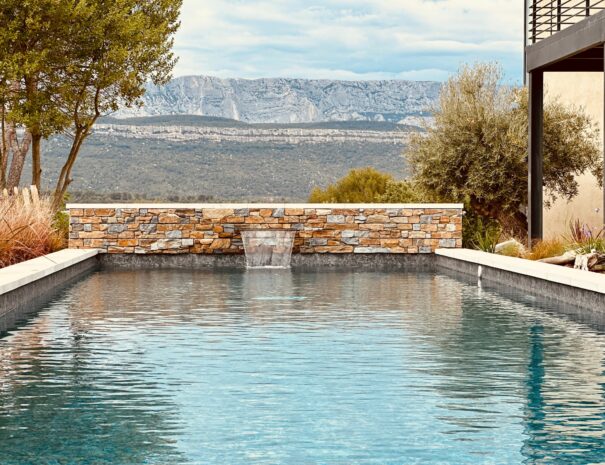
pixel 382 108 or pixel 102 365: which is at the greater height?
pixel 382 108

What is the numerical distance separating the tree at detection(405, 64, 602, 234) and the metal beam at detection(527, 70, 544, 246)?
8.95 ft

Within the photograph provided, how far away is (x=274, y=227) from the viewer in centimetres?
1967

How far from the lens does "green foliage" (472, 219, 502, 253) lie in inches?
759

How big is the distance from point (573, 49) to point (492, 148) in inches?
223

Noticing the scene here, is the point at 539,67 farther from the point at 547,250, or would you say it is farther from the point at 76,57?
the point at 76,57

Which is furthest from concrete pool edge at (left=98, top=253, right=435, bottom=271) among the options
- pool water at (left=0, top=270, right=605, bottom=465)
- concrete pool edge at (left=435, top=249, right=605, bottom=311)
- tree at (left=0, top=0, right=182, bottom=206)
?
pool water at (left=0, top=270, right=605, bottom=465)

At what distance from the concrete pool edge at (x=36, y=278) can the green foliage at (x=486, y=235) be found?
7021mm

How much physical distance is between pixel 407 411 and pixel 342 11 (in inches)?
2707

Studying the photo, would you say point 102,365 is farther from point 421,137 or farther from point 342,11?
point 342,11

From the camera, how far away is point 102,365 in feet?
25.8

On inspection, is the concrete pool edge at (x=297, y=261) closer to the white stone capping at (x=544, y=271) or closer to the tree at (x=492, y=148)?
the tree at (x=492, y=148)

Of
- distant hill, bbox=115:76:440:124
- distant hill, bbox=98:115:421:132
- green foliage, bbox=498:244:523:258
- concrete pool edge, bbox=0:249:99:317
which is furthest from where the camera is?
distant hill, bbox=115:76:440:124

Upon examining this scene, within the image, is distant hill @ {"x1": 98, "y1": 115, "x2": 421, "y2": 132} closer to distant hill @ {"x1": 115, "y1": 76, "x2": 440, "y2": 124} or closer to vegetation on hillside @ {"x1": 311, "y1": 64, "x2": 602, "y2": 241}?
distant hill @ {"x1": 115, "y1": 76, "x2": 440, "y2": 124}

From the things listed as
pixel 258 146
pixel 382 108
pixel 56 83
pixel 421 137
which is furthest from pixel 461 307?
pixel 382 108
